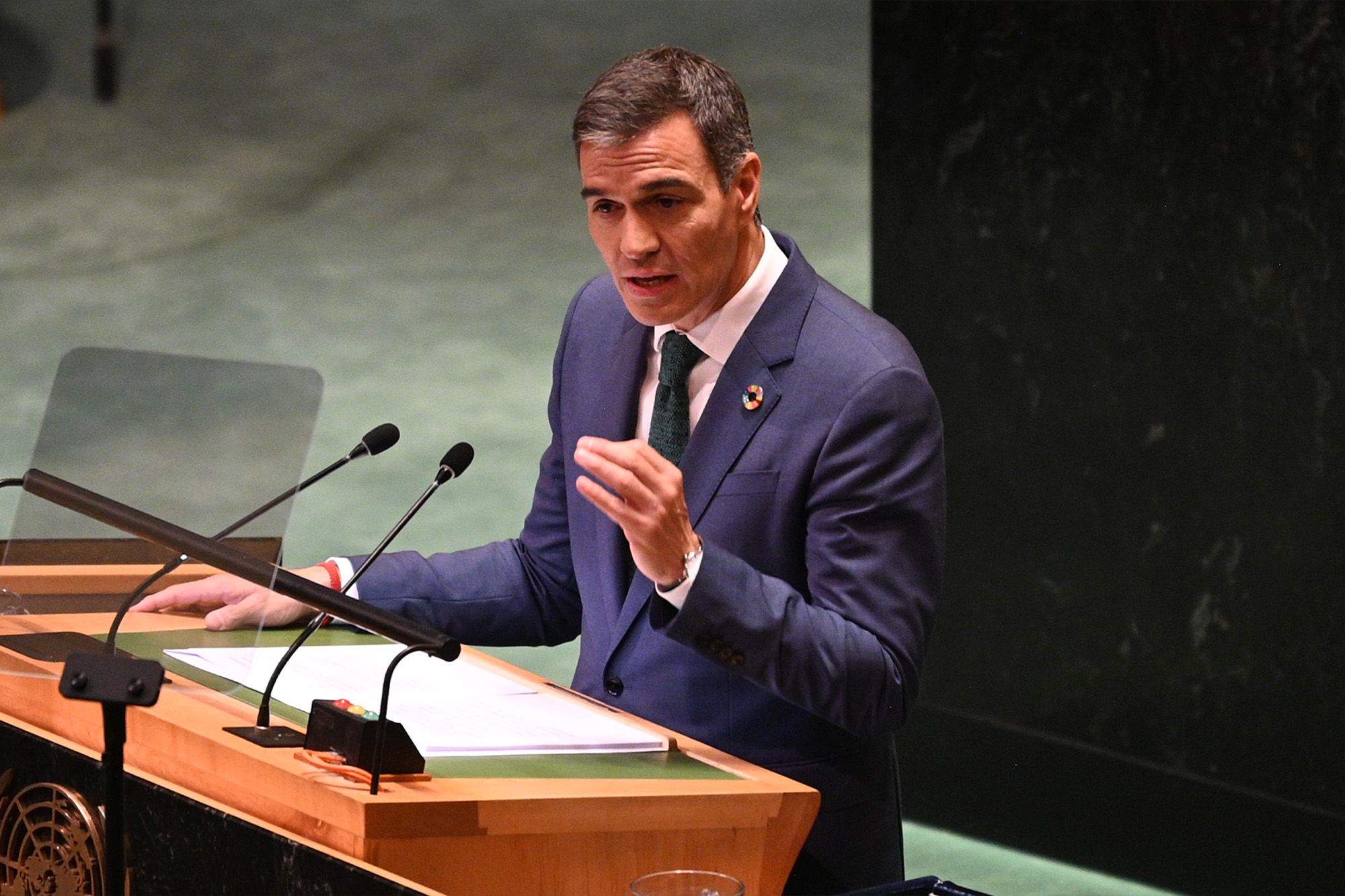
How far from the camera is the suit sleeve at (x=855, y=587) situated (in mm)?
1988

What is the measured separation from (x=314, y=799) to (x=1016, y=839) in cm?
316

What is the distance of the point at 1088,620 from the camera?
4.30 metres

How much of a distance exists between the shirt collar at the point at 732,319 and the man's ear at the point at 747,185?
9cm

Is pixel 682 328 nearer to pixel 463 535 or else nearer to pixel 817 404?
pixel 817 404

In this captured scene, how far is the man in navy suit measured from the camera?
6.74ft

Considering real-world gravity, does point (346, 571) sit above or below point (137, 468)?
below

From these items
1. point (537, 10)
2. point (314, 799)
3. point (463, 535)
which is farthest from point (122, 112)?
point (314, 799)

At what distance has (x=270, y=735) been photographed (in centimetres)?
179

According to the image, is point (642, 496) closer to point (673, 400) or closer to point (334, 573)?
point (673, 400)

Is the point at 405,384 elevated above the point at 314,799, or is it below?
above

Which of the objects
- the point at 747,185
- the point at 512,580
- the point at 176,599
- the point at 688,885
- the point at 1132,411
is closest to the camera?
the point at 688,885

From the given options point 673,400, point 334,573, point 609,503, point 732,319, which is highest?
point 732,319

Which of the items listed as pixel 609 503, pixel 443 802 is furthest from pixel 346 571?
pixel 443 802

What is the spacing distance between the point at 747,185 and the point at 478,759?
0.82 meters
